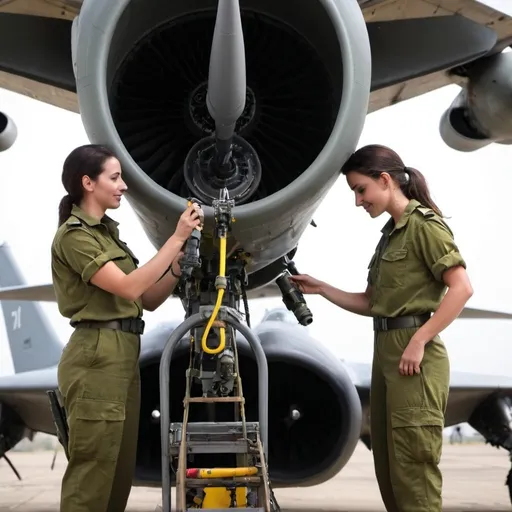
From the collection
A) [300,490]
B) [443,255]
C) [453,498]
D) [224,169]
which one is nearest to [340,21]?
[224,169]

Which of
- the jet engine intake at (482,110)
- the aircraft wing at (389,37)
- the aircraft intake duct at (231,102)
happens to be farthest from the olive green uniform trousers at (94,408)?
the jet engine intake at (482,110)

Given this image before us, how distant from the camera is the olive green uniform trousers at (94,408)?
2.84 m

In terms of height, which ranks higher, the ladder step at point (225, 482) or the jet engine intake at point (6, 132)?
the jet engine intake at point (6, 132)

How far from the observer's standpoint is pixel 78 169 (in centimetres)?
298

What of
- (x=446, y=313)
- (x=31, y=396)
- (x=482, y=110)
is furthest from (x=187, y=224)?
(x=31, y=396)

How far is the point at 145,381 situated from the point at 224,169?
210 centimetres

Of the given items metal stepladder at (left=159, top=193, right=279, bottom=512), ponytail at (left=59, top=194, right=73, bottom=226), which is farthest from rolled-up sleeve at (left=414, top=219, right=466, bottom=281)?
ponytail at (left=59, top=194, right=73, bottom=226)

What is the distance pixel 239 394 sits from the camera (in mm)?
3021

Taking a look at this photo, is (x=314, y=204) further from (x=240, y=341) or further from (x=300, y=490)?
(x=300, y=490)

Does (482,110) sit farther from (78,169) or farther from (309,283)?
(78,169)

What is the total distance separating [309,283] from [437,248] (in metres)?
0.73

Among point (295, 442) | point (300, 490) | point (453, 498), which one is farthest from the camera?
point (300, 490)

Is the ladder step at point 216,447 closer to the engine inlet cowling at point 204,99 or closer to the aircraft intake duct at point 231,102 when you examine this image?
the aircraft intake duct at point 231,102

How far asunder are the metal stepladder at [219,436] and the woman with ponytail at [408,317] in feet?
1.65
